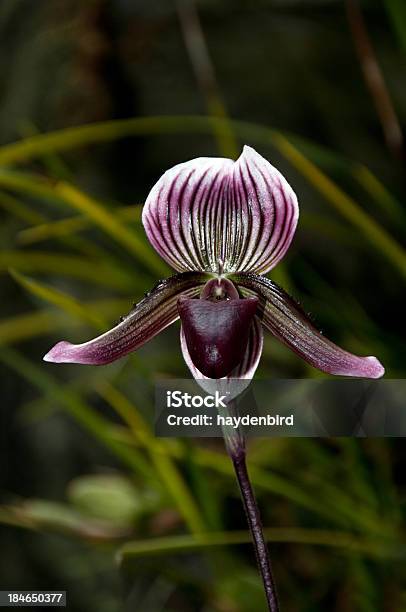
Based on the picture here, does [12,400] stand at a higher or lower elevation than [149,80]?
lower

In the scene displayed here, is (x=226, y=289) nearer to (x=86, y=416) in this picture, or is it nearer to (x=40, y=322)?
(x=86, y=416)

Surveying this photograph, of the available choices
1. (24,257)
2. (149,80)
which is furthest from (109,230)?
(149,80)

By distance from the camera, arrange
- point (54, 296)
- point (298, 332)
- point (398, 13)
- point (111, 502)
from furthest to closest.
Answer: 1. point (111, 502)
2. point (398, 13)
3. point (54, 296)
4. point (298, 332)

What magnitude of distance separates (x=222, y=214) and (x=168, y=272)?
9.7 inches

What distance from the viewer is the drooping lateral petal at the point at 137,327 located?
20 centimetres

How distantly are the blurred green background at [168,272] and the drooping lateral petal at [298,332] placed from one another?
0.54 feet

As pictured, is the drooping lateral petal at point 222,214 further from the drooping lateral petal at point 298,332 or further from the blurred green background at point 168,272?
the blurred green background at point 168,272

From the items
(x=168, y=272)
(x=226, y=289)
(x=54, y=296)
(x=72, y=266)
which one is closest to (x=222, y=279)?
(x=226, y=289)

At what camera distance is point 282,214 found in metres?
0.19

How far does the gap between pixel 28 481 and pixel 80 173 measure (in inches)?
15.2

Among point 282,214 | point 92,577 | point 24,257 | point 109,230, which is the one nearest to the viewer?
point 282,214

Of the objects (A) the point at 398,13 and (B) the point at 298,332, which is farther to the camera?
(A) the point at 398,13

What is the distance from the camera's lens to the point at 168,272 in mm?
458

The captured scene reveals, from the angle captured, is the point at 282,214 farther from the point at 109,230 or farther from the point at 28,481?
the point at 28,481
